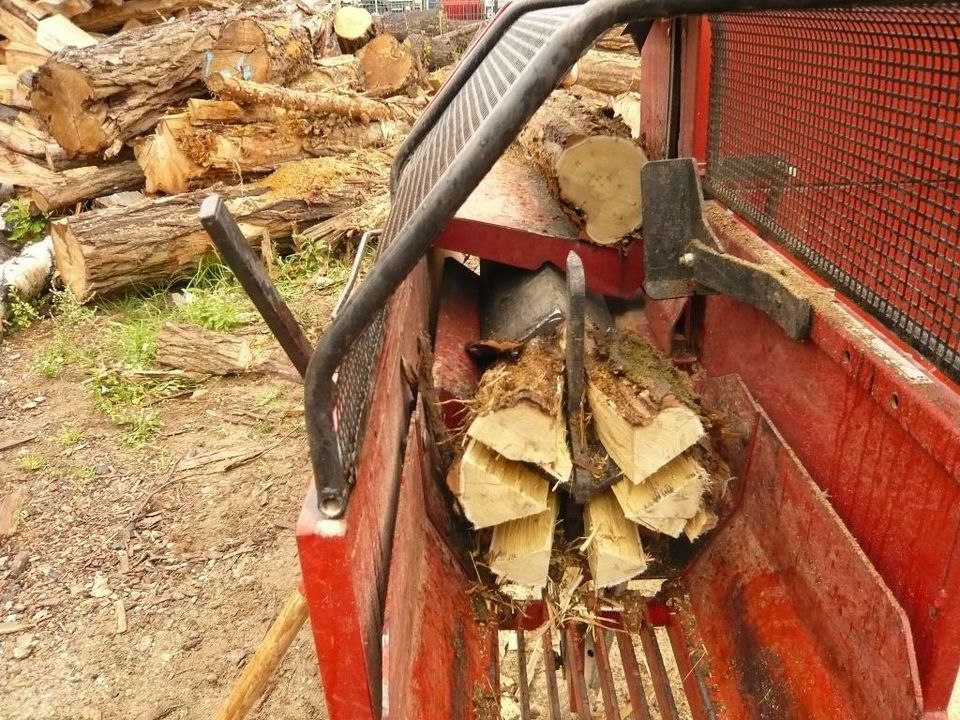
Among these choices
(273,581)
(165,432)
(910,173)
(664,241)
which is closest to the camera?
(910,173)

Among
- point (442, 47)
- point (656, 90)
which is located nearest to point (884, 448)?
point (656, 90)

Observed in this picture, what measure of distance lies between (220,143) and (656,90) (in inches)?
140

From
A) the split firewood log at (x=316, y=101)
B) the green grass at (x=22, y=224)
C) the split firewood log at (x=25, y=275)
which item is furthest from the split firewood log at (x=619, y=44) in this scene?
the green grass at (x=22, y=224)

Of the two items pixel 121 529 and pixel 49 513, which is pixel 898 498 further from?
pixel 49 513

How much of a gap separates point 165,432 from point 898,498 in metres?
3.46

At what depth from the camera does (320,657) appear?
4.29 feet

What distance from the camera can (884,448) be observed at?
1465mm

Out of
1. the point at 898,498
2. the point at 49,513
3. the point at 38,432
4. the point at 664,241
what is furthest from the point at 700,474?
the point at 38,432

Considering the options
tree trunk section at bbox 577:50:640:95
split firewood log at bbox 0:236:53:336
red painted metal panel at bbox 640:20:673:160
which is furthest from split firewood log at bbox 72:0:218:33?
red painted metal panel at bbox 640:20:673:160

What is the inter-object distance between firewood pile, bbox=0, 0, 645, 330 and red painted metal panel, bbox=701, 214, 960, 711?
2.88 metres

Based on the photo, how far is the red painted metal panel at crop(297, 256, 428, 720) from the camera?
1229 mm

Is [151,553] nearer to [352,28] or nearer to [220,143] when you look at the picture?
[220,143]

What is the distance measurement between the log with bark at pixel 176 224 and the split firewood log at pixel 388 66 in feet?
6.45

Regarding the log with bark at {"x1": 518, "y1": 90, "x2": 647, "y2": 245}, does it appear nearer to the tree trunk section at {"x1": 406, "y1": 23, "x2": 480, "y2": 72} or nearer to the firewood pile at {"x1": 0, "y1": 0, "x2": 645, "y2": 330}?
the firewood pile at {"x1": 0, "y1": 0, "x2": 645, "y2": 330}
